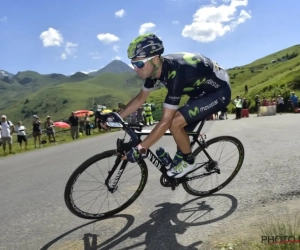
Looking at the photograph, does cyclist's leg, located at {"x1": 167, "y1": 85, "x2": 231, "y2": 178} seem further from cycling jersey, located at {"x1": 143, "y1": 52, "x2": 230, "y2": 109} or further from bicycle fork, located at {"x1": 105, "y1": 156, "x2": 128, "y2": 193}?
bicycle fork, located at {"x1": 105, "y1": 156, "x2": 128, "y2": 193}

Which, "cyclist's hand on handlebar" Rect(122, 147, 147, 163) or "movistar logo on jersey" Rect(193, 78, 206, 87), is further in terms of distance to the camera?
"movistar logo on jersey" Rect(193, 78, 206, 87)

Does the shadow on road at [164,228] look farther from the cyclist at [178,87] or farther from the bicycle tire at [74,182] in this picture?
the cyclist at [178,87]

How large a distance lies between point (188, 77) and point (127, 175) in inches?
73.1

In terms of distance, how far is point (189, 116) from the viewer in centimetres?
446

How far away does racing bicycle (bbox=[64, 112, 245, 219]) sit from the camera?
4441 millimetres

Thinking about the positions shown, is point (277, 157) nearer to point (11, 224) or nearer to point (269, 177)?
point (269, 177)

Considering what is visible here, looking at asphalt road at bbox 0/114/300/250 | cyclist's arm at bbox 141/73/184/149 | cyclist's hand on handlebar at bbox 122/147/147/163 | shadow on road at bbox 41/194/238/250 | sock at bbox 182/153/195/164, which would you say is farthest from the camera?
sock at bbox 182/153/195/164

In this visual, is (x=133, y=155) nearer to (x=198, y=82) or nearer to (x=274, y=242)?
(x=198, y=82)

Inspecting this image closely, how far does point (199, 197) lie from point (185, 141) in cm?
110

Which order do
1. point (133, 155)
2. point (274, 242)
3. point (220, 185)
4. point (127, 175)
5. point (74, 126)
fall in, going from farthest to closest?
point (74, 126) → point (220, 185) → point (127, 175) → point (133, 155) → point (274, 242)

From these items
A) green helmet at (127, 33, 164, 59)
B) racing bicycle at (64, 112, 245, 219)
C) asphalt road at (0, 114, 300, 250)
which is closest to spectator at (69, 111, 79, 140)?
asphalt road at (0, 114, 300, 250)

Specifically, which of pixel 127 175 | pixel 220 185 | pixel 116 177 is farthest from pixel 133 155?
pixel 220 185

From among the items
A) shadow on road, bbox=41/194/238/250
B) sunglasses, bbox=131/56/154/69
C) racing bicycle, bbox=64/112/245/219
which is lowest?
shadow on road, bbox=41/194/238/250

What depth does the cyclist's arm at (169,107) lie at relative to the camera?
4.04 metres
